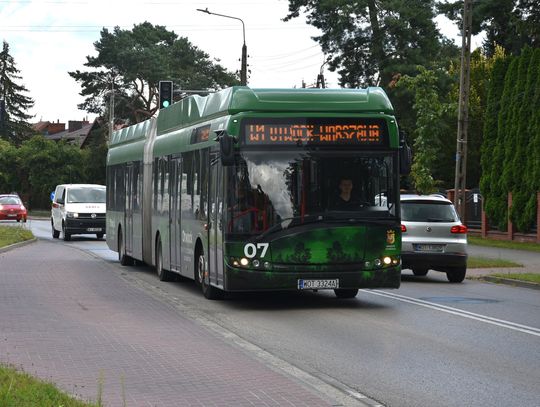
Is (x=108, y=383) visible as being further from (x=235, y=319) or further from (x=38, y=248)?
(x=38, y=248)

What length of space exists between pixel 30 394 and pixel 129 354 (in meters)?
3.25

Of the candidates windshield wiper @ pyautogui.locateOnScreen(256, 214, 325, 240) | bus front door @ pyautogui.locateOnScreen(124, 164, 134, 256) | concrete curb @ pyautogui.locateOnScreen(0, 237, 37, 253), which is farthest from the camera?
concrete curb @ pyautogui.locateOnScreen(0, 237, 37, 253)

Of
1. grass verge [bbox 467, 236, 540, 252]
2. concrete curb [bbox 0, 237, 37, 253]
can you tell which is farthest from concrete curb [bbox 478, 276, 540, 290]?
concrete curb [bbox 0, 237, 37, 253]

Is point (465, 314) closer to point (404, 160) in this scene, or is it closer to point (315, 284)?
point (315, 284)

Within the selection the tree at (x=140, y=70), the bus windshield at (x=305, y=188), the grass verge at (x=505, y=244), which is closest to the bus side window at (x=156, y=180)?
the bus windshield at (x=305, y=188)

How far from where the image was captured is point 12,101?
132500mm

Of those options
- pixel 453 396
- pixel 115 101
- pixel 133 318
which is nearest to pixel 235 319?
pixel 133 318

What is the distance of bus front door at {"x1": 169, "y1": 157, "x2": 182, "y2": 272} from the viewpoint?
20.0 metres

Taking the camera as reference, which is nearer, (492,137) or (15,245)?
(15,245)

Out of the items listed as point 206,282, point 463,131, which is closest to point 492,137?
point 463,131

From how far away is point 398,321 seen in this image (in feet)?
49.6

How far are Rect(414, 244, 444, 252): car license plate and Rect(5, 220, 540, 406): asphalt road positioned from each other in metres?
1.17

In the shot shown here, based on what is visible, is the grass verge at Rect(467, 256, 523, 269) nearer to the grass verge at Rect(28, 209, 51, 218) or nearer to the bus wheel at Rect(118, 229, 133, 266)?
the bus wheel at Rect(118, 229, 133, 266)

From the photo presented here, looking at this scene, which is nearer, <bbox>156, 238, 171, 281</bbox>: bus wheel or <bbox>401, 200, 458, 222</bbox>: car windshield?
<bbox>156, 238, 171, 281</bbox>: bus wheel
